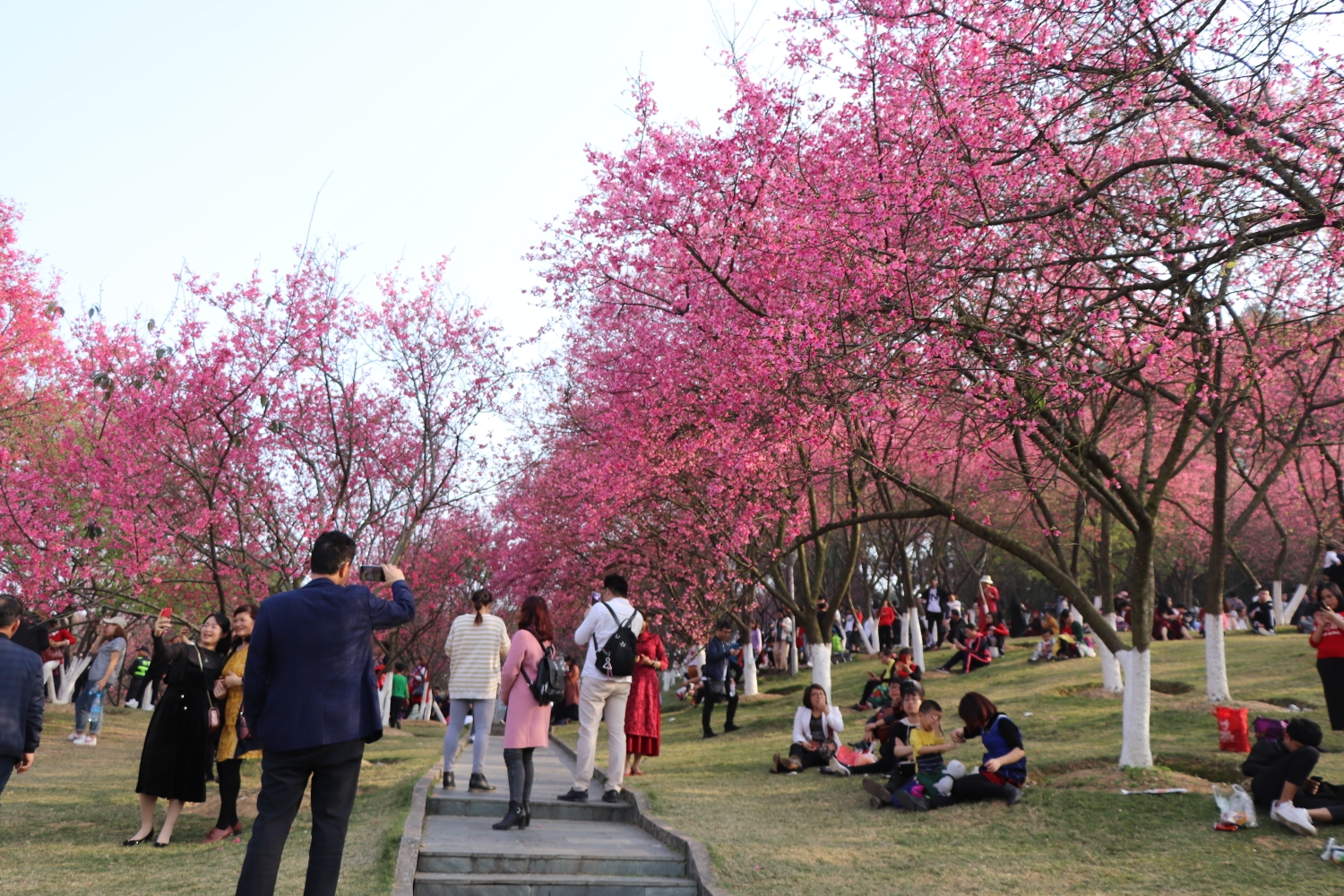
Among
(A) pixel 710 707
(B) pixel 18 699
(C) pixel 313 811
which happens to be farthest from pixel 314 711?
(A) pixel 710 707

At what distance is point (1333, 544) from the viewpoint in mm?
22000

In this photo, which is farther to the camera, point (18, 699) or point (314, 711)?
point (18, 699)

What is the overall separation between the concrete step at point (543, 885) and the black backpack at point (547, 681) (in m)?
1.72

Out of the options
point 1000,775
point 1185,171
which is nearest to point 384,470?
point 1000,775

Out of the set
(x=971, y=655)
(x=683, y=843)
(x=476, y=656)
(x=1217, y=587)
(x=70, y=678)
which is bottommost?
(x=683, y=843)

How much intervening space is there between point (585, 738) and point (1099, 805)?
4414 mm

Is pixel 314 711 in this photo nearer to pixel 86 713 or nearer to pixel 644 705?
pixel 644 705

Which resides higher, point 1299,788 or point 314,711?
point 314,711

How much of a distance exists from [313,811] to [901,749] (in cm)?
689

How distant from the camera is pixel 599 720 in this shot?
9164 millimetres

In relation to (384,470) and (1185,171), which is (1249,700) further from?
(384,470)

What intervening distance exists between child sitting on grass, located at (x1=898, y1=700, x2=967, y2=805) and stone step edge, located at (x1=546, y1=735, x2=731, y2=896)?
7.96ft

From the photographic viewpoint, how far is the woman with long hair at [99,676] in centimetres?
1454

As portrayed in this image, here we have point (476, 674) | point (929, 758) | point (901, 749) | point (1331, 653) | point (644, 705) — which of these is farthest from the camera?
point (644, 705)
